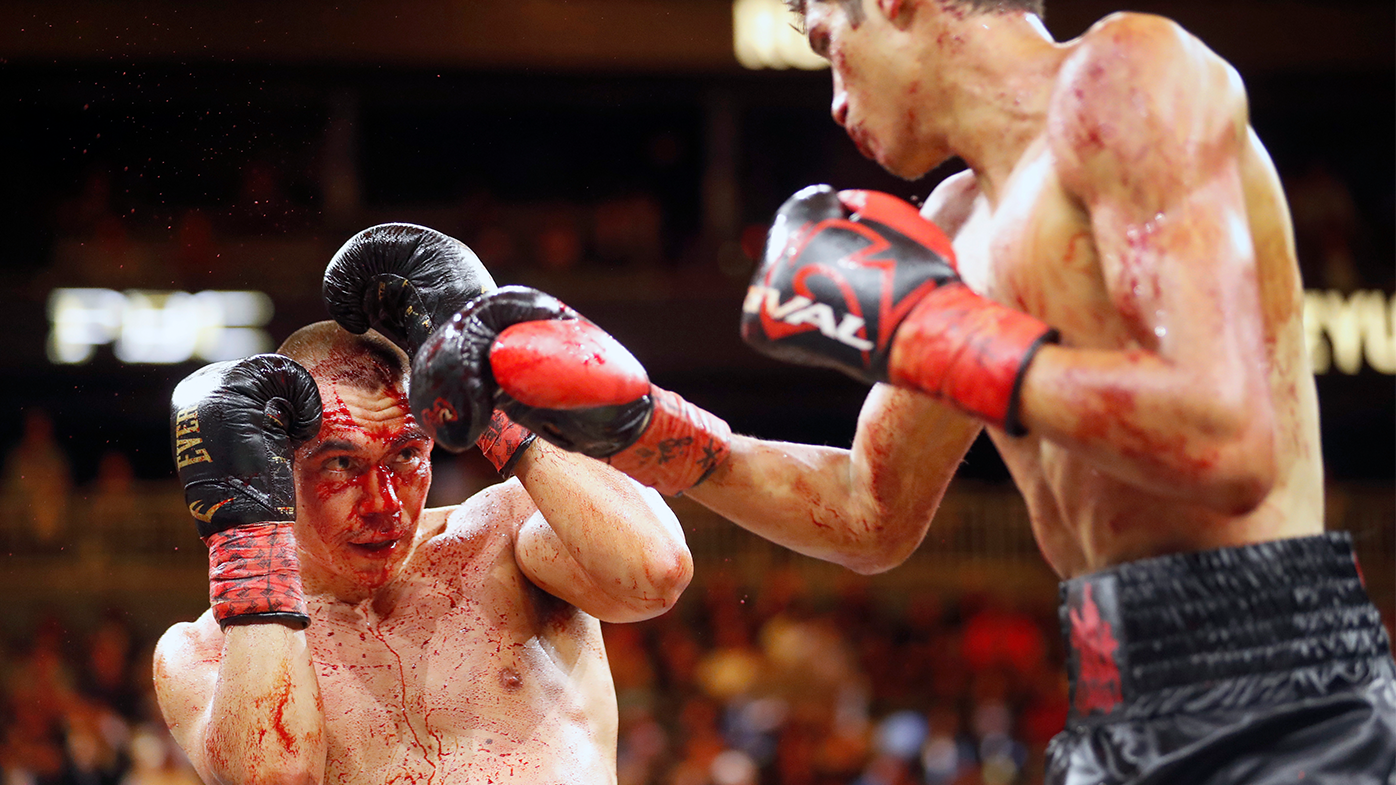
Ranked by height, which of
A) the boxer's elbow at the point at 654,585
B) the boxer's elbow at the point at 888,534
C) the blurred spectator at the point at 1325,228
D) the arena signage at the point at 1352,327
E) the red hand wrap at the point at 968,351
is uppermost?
the red hand wrap at the point at 968,351

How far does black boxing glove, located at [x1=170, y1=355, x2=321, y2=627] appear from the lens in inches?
83.5

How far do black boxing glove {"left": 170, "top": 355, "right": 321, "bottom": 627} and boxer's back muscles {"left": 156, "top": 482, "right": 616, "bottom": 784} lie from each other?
0.60 feet

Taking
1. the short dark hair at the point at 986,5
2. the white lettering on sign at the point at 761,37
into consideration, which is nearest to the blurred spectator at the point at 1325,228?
the white lettering on sign at the point at 761,37

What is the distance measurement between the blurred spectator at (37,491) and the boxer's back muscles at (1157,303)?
8.88 m

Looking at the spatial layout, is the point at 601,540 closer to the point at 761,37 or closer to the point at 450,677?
the point at 450,677

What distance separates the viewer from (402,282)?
2.29 meters

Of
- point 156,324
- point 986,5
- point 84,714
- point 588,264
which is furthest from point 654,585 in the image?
point 588,264

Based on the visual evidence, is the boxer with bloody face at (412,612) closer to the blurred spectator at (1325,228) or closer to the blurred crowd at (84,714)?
the blurred crowd at (84,714)

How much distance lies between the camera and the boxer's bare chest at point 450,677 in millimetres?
2219

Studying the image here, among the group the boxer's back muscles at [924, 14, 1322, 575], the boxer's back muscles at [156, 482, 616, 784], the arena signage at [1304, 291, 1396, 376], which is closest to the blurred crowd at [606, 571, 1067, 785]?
the arena signage at [1304, 291, 1396, 376]

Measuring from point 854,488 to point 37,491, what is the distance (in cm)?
857

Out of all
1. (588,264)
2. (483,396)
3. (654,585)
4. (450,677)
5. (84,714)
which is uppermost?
(483,396)

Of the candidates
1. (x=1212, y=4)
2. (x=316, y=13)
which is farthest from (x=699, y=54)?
(x=1212, y=4)

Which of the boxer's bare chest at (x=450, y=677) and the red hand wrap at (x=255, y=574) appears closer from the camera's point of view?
the red hand wrap at (x=255, y=574)
